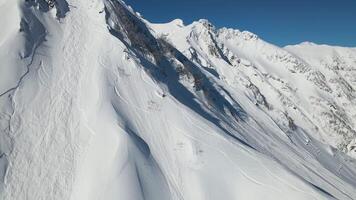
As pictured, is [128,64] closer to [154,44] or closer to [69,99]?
[69,99]

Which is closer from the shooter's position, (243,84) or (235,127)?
(235,127)

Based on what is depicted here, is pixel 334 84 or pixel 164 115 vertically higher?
pixel 334 84

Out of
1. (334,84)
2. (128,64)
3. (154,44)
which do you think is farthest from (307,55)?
(128,64)

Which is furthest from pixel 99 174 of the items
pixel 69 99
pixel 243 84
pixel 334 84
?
pixel 334 84

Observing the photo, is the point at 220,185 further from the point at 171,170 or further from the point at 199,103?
the point at 199,103

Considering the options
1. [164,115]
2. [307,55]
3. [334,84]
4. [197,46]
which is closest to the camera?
[164,115]

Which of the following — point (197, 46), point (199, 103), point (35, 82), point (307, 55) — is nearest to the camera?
point (35, 82)

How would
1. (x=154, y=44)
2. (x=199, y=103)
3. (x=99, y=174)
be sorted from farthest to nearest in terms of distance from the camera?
(x=154, y=44)
(x=199, y=103)
(x=99, y=174)

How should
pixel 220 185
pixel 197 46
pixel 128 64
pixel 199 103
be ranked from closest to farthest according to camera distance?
pixel 220 185, pixel 128 64, pixel 199 103, pixel 197 46

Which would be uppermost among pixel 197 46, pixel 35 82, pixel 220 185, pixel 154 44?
pixel 197 46
